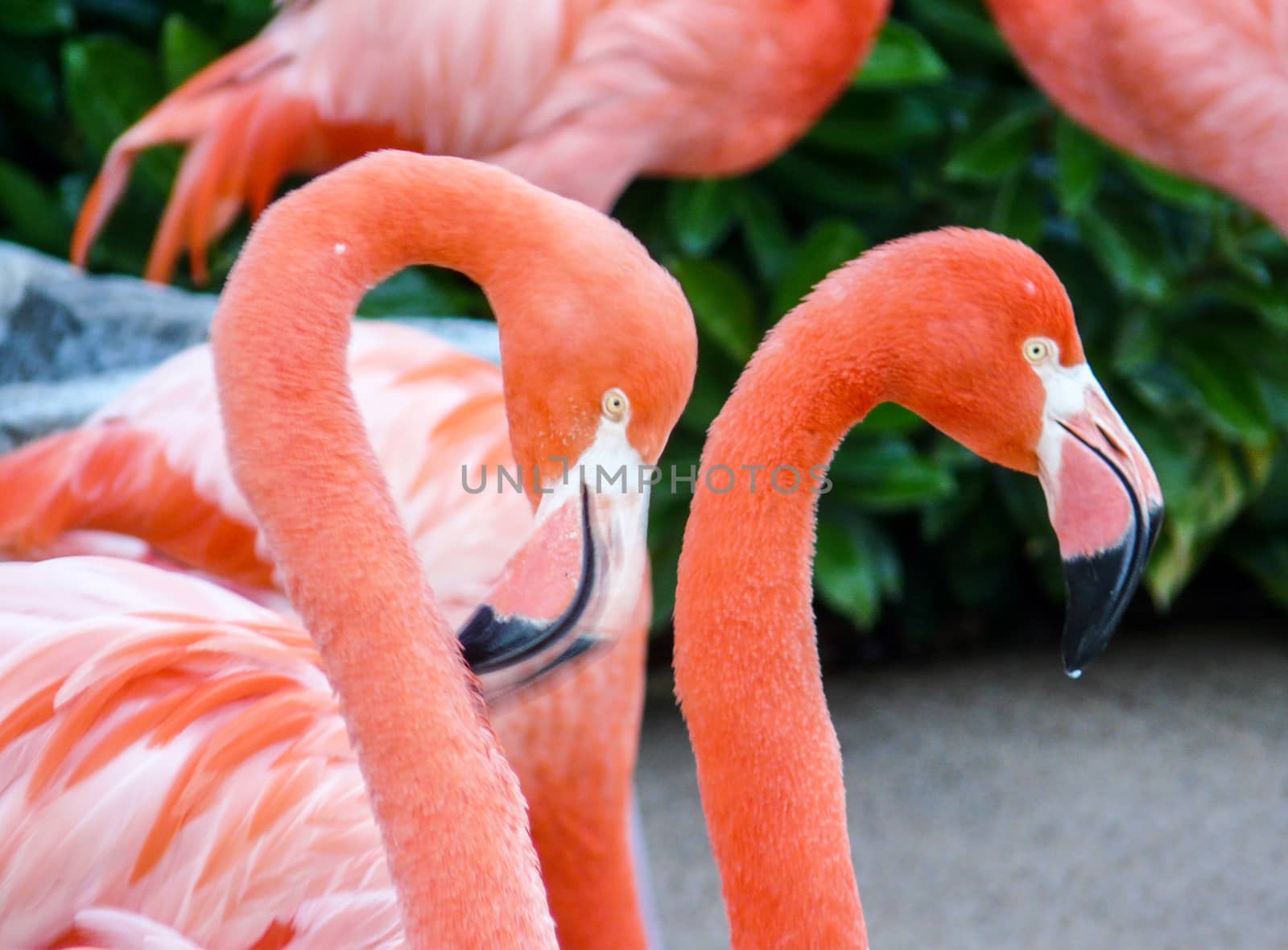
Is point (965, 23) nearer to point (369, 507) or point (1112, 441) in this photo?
point (1112, 441)

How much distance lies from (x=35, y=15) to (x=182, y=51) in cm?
35

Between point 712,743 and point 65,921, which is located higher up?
point 712,743

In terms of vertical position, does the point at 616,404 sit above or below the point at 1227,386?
above

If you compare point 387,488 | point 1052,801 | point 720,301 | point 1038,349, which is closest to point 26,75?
point 720,301

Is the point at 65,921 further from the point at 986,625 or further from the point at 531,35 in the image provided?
the point at 986,625

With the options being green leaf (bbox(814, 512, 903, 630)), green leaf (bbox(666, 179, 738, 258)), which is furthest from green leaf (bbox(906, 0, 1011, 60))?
green leaf (bbox(814, 512, 903, 630))

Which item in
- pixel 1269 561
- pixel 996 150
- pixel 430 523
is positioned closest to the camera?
pixel 430 523

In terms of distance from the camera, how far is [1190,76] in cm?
198

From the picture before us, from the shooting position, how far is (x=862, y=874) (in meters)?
2.59

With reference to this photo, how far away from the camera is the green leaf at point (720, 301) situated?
2.81 meters

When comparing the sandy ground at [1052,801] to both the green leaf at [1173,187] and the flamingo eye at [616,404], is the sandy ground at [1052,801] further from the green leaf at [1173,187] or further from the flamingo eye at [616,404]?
the flamingo eye at [616,404]

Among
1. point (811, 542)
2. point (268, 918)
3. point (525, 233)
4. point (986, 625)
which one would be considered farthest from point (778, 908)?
point (986, 625)

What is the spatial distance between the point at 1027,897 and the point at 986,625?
1055mm

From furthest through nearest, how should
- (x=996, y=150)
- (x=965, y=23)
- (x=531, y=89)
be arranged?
1. (x=965, y=23)
2. (x=996, y=150)
3. (x=531, y=89)
